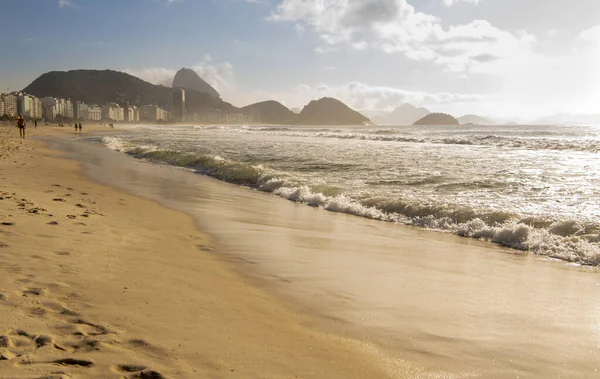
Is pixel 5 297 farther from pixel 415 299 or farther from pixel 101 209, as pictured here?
pixel 101 209

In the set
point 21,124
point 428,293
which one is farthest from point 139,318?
point 21,124

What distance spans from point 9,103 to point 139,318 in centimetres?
23065

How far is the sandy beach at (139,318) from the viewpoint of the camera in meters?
2.78

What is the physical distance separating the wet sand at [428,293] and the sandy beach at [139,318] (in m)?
0.40

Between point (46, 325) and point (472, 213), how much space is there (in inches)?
343

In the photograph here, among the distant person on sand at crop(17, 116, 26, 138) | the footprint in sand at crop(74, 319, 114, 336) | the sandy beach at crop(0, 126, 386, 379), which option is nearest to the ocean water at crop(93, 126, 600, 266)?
the sandy beach at crop(0, 126, 386, 379)

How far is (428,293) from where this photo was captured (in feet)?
15.7

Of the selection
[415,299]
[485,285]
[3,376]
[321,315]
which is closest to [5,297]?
[3,376]

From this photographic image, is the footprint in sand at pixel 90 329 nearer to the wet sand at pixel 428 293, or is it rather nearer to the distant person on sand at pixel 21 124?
the wet sand at pixel 428 293

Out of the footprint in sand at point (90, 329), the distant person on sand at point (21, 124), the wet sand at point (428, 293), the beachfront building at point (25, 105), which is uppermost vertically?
the beachfront building at point (25, 105)

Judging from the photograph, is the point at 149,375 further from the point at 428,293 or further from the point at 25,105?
the point at 25,105

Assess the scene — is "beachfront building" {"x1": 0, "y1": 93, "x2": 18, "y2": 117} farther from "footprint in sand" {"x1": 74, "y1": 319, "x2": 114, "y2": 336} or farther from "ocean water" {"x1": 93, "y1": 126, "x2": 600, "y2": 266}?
"footprint in sand" {"x1": 74, "y1": 319, "x2": 114, "y2": 336}

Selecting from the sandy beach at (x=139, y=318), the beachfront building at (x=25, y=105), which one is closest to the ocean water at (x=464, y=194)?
the sandy beach at (x=139, y=318)

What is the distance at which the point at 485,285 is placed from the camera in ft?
17.1
